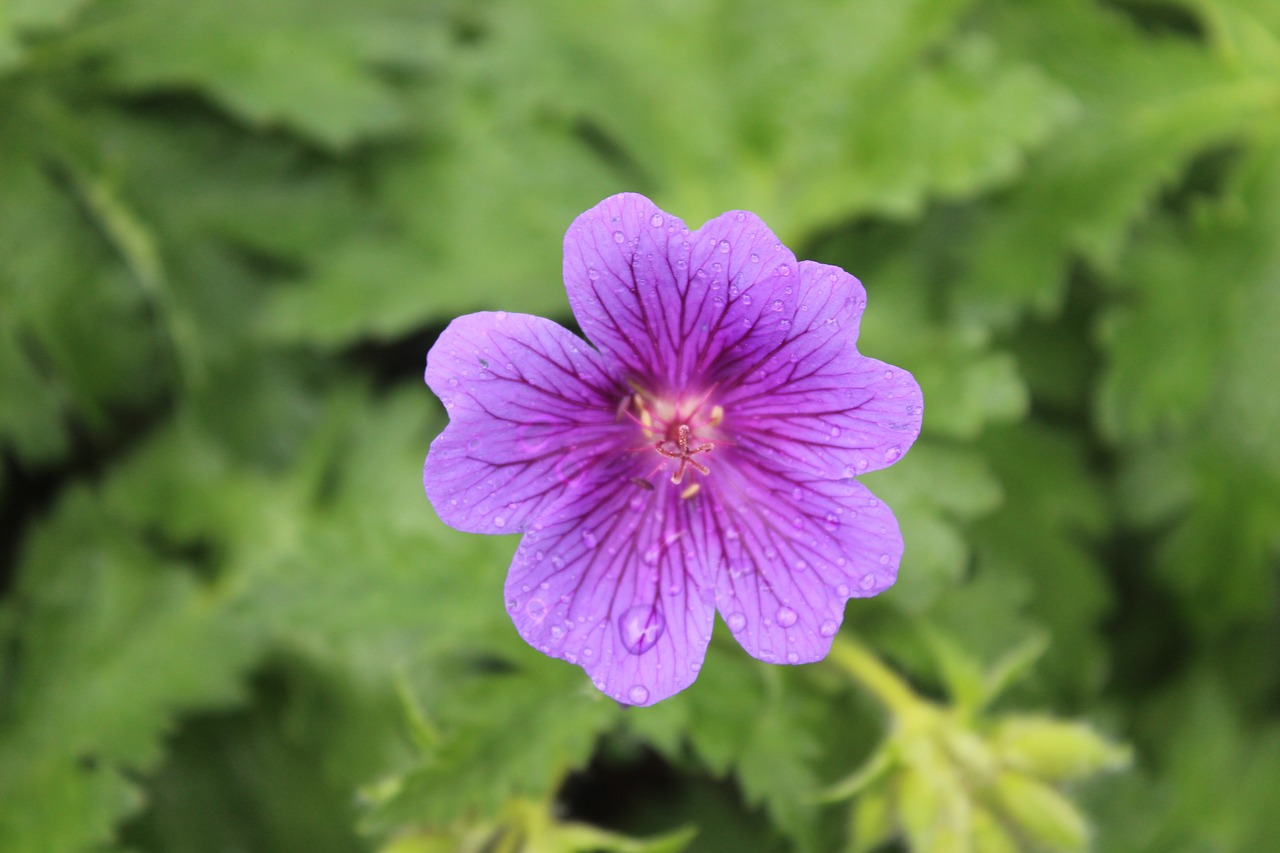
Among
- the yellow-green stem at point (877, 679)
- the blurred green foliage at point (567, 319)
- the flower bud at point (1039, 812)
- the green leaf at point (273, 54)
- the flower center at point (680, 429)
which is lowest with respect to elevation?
the flower bud at point (1039, 812)

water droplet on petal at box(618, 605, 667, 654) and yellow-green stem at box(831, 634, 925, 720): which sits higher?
yellow-green stem at box(831, 634, 925, 720)

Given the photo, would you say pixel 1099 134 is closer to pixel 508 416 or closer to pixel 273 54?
pixel 508 416

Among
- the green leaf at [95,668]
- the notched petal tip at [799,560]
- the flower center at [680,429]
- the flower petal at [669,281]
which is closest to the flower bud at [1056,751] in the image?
the notched petal tip at [799,560]


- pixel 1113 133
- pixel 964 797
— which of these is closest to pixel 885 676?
pixel 964 797

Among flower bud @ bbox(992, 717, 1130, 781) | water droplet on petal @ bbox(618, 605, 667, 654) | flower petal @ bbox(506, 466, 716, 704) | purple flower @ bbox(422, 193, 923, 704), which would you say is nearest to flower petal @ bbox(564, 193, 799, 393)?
purple flower @ bbox(422, 193, 923, 704)

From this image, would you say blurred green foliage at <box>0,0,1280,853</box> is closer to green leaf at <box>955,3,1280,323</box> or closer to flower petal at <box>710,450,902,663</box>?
green leaf at <box>955,3,1280,323</box>

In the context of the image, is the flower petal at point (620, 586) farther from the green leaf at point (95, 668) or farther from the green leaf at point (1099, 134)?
the green leaf at point (1099, 134)

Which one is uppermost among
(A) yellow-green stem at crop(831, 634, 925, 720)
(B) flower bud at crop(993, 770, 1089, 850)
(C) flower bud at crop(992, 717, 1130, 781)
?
(A) yellow-green stem at crop(831, 634, 925, 720)

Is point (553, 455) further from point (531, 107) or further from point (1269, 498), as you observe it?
point (1269, 498)
